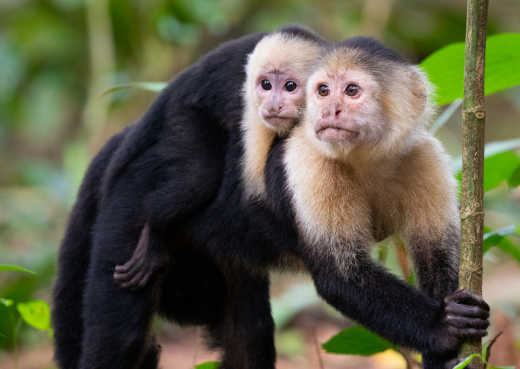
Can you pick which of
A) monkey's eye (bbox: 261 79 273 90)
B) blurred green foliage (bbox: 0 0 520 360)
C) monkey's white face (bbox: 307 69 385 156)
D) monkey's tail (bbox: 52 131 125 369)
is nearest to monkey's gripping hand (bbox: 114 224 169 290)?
monkey's tail (bbox: 52 131 125 369)

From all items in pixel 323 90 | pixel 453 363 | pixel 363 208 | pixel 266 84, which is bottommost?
pixel 453 363

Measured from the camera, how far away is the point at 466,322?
230 cm

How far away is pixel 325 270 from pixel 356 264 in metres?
0.12

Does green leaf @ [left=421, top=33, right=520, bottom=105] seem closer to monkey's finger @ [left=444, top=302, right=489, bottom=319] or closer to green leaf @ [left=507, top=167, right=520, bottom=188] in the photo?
green leaf @ [left=507, top=167, right=520, bottom=188]

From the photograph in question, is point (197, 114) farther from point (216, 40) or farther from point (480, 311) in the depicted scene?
point (216, 40)

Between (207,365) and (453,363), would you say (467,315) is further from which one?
(207,365)

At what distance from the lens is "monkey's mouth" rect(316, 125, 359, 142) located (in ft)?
8.46

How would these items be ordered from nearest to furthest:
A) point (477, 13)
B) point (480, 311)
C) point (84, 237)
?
point (477, 13)
point (480, 311)
point (84, 237)

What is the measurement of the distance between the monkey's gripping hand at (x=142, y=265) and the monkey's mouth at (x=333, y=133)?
3.55 feet

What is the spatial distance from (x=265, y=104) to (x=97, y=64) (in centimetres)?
381

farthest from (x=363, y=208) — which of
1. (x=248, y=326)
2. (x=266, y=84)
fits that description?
(x=248, y=326)

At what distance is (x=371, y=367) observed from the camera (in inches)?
231

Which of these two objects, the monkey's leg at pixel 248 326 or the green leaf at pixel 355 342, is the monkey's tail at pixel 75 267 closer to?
the monkey's leg at pixel 248 326

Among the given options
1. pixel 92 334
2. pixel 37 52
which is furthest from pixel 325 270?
pixel 37 52
